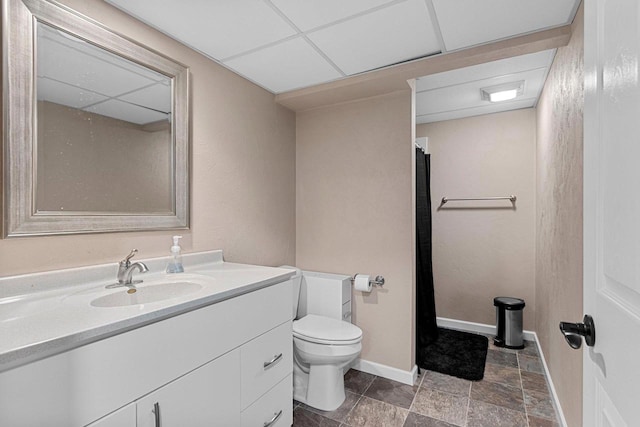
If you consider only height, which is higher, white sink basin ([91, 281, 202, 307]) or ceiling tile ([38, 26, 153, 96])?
ceiling tile ([38, 26, 153, 96])

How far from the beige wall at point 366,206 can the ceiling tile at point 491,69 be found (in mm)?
269

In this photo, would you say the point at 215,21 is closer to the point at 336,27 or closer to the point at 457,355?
the point at 336,27

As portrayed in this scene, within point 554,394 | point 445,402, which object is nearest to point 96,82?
point 445,402

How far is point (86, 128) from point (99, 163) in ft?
0.50

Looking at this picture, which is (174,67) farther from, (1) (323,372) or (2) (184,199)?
(1) (323,372)

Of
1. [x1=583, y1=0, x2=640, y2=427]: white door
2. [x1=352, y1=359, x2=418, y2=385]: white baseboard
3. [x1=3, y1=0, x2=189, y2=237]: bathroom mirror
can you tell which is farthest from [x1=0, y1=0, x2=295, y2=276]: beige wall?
[x1=583, y1=0, x2=640, y2=427]: white door

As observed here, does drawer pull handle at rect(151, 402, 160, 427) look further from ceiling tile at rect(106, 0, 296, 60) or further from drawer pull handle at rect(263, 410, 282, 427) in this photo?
ceiling tile at rect(106, 0, 296, 60)

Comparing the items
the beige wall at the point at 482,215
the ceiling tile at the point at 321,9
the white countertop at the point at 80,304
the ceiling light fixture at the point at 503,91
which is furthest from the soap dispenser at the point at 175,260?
the beige wall at the point at 482,215

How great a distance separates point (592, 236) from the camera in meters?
0.72

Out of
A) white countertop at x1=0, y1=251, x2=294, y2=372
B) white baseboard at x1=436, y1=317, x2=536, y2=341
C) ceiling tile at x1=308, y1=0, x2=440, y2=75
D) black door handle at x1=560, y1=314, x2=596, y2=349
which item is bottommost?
white baseboard at x1=436, y1=317, x2=536, y2=341

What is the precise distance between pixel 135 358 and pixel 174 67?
1438 millimetres

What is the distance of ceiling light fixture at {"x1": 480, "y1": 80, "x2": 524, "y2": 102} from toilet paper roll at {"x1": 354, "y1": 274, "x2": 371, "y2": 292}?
172 cm

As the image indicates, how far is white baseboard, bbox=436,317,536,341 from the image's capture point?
2.90 meters

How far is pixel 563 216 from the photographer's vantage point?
5.78 feet
